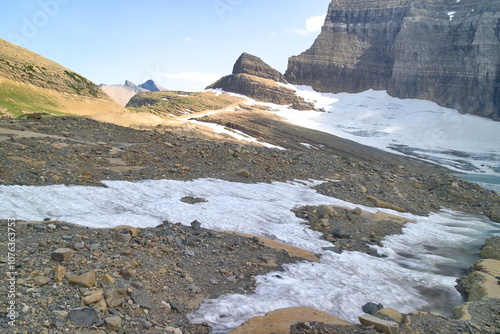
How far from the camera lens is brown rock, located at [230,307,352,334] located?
5.21m

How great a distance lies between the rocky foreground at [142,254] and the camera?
4965 mm

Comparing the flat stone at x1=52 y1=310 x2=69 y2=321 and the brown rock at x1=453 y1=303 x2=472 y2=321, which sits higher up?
the flat stone at x1=52 y1=310 x2=69 y2=321

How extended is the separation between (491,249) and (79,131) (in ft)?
70.9

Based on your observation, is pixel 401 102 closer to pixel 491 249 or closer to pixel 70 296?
pixel 491 249

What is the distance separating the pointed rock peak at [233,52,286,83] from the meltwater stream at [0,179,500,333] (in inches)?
4782

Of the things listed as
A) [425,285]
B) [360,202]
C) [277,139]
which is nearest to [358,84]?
[277,139]

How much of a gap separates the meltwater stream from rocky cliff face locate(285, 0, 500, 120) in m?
126

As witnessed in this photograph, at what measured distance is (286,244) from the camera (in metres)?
10.6

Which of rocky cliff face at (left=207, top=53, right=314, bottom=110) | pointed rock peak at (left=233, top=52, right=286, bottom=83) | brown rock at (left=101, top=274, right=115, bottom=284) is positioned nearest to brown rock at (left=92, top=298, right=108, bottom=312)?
brown rock at (left=101, top=274, right=115, bottom=284)

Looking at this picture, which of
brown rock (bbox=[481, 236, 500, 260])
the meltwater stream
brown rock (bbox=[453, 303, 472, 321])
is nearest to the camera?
brown rock (bbox=[453, 303, 472, 321])

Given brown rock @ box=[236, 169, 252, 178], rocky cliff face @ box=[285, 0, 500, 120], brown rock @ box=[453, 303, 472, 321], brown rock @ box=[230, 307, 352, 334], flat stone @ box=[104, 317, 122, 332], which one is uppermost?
rocky cliff face @ box=[285, 0, 500, 120]

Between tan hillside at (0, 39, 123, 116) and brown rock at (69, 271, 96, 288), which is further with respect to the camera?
tan hillside at (0, 39, 123, 116)

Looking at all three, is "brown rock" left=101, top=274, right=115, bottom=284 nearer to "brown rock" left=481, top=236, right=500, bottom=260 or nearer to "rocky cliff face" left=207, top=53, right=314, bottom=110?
"brown rock" left=481, top=236, right=500, bottom=260

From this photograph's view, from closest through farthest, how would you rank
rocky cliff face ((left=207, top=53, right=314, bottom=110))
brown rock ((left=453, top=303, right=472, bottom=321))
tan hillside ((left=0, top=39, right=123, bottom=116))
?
brown rock ((left=453, top=303, right=472, bottom=321)), tan hillside ((left=0, top=39, right=123, bottom=116)), rocky cliff face ((left=207, top=53, right=314, bottom=110))
